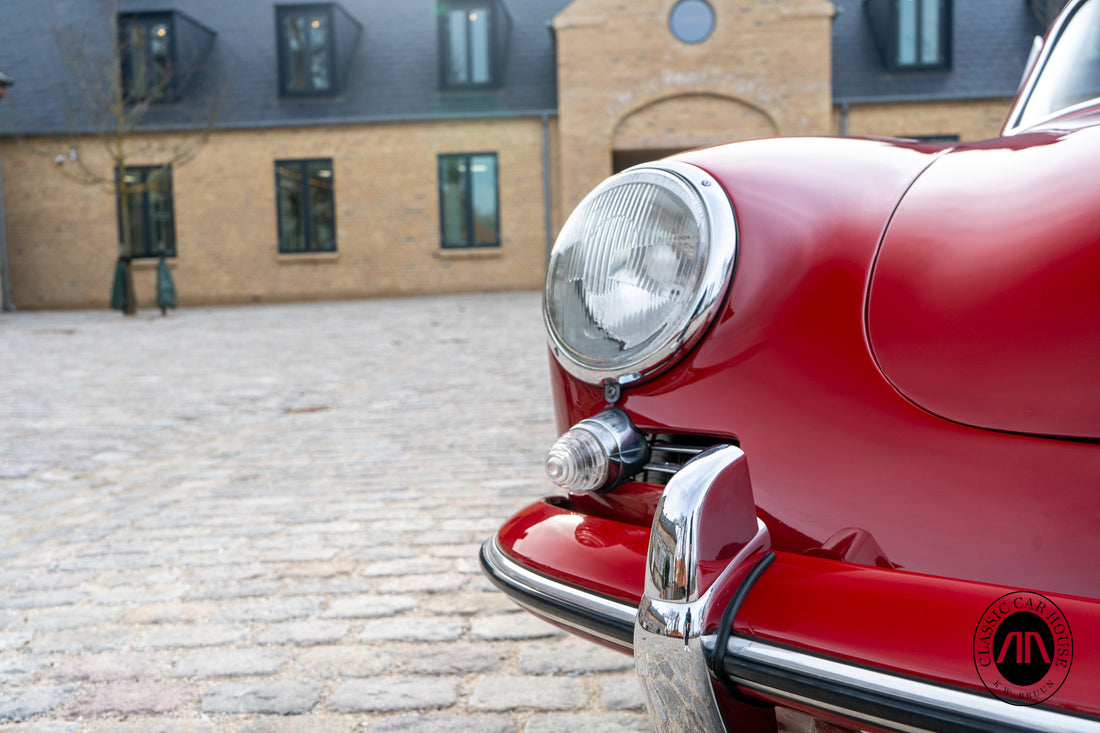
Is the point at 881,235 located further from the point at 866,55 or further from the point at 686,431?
the point at 866,55

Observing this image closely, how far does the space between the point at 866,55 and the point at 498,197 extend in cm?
882

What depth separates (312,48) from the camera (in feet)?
65.2

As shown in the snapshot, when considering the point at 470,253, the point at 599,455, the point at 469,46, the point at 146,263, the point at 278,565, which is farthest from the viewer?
the point at 146,263

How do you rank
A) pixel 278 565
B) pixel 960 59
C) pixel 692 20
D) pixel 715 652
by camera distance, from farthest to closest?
pixel 960 59 < pixel 692 20 < pixel 278 565 < pixel 715 652

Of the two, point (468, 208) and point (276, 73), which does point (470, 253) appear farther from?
point (276, 73)

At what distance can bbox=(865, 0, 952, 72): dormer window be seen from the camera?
18.8m

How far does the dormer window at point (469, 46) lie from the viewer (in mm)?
19578

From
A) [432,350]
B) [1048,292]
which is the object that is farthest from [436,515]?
[432,350]

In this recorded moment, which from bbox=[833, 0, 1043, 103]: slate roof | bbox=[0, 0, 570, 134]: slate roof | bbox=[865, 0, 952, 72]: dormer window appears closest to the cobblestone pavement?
bbox=[0, 0, 570, 134]: slate roof

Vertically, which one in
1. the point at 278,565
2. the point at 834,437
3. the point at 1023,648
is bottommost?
the point at 278,565

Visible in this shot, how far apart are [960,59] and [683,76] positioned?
629 cm

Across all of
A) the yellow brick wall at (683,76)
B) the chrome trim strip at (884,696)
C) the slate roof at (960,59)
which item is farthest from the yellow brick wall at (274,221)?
the chrome trim strip at (884,696)

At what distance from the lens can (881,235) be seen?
3.84 ft

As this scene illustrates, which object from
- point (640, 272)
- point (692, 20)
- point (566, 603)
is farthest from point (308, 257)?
point (566, 603)
